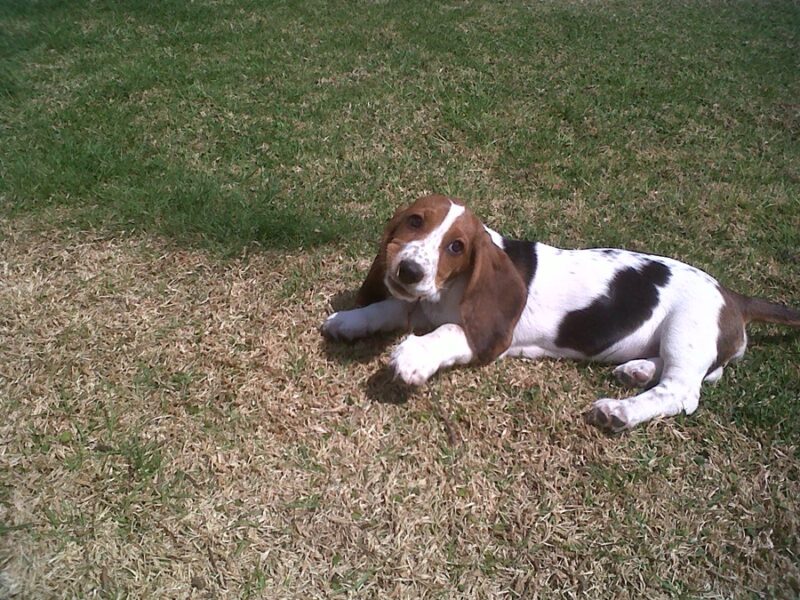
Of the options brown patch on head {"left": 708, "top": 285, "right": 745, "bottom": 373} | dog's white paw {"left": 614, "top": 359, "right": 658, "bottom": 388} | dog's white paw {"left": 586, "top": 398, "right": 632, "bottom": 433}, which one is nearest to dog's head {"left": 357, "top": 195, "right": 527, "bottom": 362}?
dog's white paw {"left": 586, "top": 398, "right": 632, "bottom": 433}

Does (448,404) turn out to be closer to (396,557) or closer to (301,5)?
(396,557)

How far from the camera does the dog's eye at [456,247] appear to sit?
3375 millimetres

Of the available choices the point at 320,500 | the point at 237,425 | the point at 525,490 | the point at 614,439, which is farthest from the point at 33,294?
the point at 614,439

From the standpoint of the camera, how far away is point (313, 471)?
10.7ft

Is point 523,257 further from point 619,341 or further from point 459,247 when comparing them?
point 619,341

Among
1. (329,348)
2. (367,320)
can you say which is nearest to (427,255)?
(367,320)

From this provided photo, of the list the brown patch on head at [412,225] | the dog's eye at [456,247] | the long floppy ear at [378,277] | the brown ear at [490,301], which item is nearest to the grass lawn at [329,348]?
the long floppy ear at [378,277]

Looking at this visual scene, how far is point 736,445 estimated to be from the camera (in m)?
3.64

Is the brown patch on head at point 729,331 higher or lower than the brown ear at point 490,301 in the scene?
lower

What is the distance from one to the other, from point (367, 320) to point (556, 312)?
1121 mm

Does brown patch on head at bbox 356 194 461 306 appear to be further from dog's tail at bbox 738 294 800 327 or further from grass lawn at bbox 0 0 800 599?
dog's tail at bbox 738 294 800 327

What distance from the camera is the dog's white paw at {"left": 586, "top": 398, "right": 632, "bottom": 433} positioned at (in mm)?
3553

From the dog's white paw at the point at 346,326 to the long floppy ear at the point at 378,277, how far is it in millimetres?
113

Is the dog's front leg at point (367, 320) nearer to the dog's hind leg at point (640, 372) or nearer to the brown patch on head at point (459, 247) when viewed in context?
the brown patch on head at point (459, 247)
